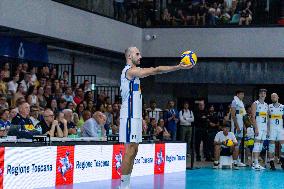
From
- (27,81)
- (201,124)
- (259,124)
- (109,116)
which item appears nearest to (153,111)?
(201,124)

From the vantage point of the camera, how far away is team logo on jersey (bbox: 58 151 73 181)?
13.8 m

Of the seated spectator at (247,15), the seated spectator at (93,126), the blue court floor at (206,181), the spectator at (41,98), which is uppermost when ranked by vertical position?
the seated spectator at (247,15)

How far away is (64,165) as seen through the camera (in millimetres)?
13938

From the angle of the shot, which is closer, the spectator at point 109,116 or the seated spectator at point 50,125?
the seated spectator at point 50,125

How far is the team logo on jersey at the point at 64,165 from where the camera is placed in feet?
45.3

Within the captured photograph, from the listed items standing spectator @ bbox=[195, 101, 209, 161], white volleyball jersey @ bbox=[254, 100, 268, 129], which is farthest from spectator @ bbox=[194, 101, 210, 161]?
white volleyball jersey @ bbox=[254, 100, 268, 129]

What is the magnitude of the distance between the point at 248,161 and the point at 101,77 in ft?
25.4

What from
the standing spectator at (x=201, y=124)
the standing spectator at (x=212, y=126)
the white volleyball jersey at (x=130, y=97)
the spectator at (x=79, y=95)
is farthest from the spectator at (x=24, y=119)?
the standing spectator at (x=212, y=126)

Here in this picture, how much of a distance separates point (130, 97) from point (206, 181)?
18.9ft

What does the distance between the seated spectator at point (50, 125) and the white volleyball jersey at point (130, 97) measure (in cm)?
484

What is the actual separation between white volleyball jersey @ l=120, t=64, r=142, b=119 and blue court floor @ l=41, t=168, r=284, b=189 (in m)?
2.82

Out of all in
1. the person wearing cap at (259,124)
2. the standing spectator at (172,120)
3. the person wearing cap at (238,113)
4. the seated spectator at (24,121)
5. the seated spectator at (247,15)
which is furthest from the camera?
the seated spectator at (247,15)

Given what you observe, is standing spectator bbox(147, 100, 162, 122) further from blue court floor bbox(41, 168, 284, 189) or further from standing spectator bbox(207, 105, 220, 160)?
blue court floor bbox(41, 168, 284, 189)

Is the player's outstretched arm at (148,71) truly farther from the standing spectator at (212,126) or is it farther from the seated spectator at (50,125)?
the standing spectator at (212,126)
